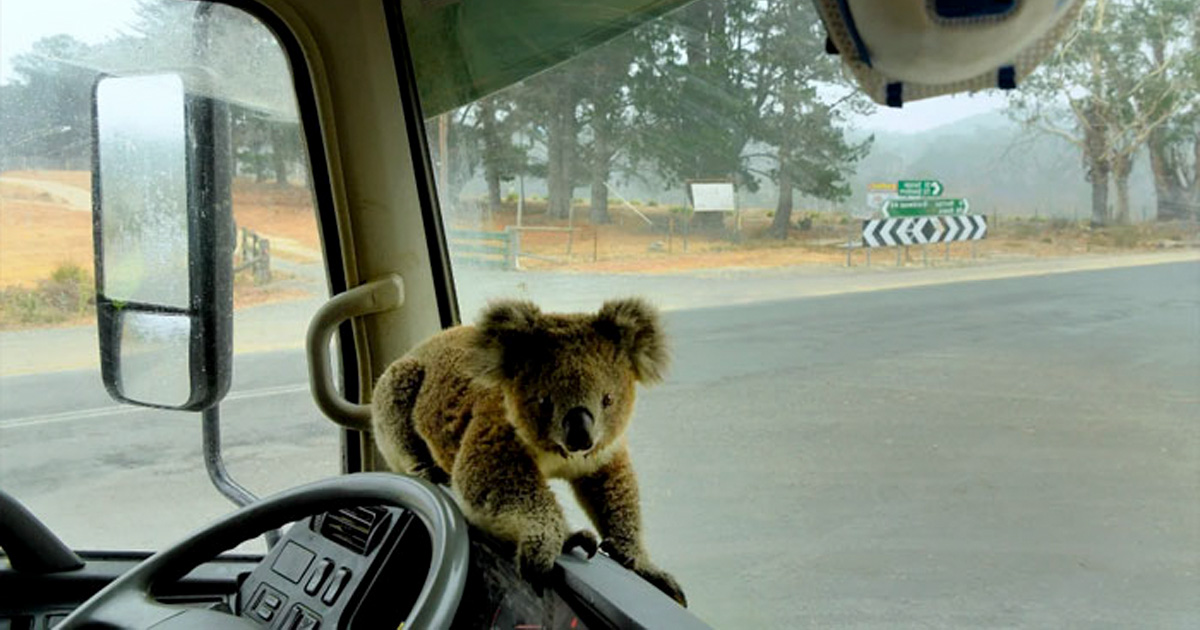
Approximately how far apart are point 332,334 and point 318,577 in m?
0.71

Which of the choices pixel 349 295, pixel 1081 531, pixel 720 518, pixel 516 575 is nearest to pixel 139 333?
pixel 349 295

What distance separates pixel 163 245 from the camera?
2.30 m

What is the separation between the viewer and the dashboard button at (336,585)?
1.70 metres

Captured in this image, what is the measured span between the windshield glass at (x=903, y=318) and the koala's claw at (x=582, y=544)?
0.35 ft

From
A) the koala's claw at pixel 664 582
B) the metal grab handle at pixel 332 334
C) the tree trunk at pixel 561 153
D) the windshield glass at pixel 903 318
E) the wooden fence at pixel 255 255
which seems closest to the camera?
the windshield glass at pixel 903 318

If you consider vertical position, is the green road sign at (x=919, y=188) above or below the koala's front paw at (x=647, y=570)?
above

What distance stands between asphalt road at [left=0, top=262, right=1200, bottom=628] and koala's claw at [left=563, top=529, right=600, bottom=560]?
0.23 meters

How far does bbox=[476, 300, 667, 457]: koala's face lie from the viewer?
140 centimetres

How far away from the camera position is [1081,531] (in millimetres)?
1413

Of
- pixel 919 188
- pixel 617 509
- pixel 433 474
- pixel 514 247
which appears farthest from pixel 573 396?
pixel 514 247

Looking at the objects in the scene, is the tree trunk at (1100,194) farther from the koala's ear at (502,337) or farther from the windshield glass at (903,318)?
the koala's ear at (502,337)

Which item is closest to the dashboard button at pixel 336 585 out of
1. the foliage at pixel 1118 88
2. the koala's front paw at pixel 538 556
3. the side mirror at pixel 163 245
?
the koala's front paw at pixel 538 556

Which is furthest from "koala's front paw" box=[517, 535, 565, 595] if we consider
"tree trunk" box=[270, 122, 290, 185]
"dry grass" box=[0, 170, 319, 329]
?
"tree trunk" box=[270, 122, 290, 185]

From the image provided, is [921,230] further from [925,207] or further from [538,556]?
[538,556]
